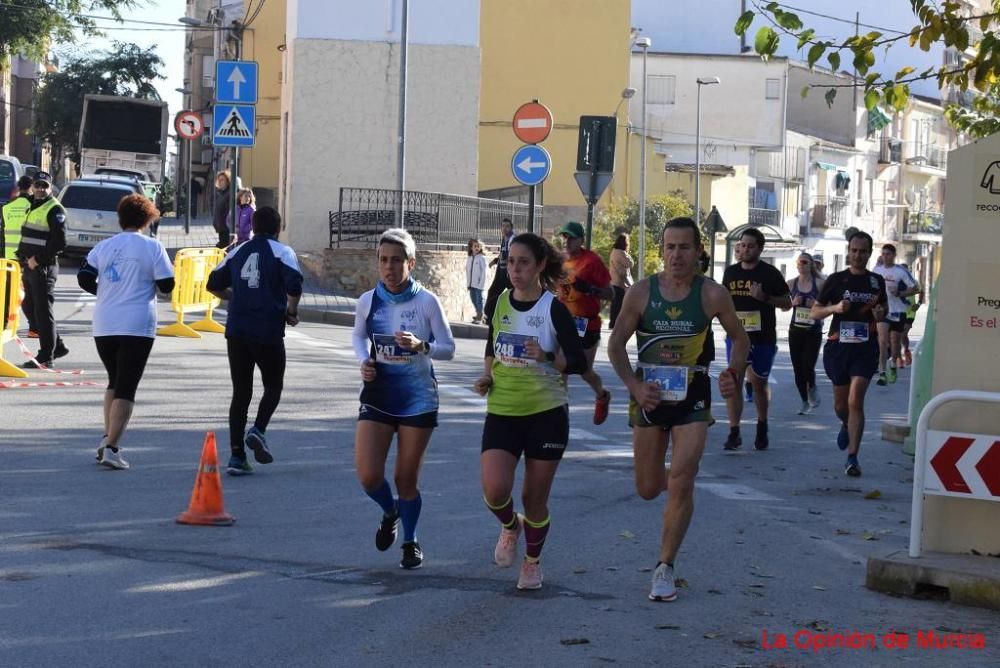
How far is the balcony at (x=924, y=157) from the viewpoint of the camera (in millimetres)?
77188

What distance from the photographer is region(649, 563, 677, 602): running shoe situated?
689 cm

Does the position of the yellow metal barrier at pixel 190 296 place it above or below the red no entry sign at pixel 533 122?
below

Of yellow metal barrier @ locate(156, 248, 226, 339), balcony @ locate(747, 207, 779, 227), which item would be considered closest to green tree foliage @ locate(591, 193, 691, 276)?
balcony @ locate(747, 207, 779, 227)

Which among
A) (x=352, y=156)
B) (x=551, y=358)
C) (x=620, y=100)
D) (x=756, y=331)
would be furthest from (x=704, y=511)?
(x=620, y=100)

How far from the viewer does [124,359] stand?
396 inches

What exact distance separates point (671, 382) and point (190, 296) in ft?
48.0

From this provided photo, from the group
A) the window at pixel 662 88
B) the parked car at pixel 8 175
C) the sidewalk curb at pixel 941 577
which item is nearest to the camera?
the sidewalk curb at pixel 941 577

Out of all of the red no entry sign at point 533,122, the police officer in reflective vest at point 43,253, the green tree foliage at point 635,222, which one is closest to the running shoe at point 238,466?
the police officer in reflective vest at point 43,253

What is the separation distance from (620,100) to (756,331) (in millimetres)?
34979

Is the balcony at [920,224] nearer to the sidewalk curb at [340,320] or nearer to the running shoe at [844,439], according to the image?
the sidewalk curb at [340,320]

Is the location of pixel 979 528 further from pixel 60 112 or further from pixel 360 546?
pixel 60 112

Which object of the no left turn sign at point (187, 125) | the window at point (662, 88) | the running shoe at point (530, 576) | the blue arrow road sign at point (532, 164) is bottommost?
the running shoe at point (530, 576)

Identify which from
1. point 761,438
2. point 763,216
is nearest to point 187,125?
point 761,438

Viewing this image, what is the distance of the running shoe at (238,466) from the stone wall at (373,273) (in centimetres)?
1834
